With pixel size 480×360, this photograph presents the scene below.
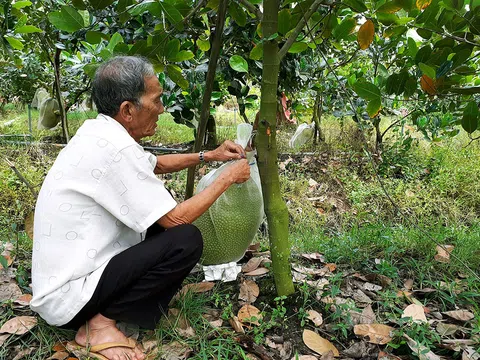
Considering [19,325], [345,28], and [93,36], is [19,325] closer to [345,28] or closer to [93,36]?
[93,36]

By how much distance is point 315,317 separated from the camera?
1467 mm

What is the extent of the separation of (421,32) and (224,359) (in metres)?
1.21

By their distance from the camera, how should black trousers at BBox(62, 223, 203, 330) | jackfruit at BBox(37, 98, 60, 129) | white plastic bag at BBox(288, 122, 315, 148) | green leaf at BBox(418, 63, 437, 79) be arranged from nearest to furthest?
green leaf at BBox(418, 63, 437, 79)
black trousers at BBox(62, 223, 203, 330)
white plastic bag at BBox(288, 122, 315, 148)
jackfruit at BBox(37, 98, 60, 129)

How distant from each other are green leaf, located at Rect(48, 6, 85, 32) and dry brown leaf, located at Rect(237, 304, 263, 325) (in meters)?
1.06

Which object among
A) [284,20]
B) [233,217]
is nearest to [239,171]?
[233,217]

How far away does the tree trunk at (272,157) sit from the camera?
4.36ft

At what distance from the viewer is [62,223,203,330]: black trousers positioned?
1.30 meters

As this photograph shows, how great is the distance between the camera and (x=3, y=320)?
1.48 metres

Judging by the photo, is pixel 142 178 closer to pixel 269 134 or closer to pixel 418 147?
pixel 269 134

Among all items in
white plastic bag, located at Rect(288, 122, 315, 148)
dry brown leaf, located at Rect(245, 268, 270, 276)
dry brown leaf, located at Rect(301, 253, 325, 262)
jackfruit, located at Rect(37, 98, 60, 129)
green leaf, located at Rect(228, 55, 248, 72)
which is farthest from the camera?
jackfruit, located at Rect(37, 98, 60, 129)

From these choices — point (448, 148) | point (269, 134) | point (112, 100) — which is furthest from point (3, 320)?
point (448, 148)

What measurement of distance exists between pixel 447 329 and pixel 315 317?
0.42m

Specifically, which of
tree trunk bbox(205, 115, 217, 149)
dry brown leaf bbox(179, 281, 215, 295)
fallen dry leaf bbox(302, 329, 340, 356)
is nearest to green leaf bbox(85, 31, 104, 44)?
dry brown leaf bbox(179, 281, 215, 295)

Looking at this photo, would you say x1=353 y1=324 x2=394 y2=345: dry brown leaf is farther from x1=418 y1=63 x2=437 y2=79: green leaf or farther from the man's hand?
x1=418 y1=63 x2=437 y2=79: green leaf
